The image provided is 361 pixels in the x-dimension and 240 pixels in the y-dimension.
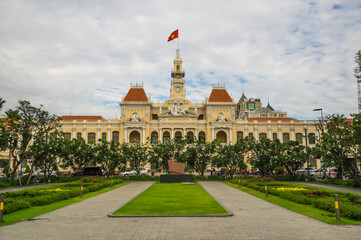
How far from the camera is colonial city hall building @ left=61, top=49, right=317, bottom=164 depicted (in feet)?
210

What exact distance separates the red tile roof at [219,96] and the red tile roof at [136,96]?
16168 millimetres

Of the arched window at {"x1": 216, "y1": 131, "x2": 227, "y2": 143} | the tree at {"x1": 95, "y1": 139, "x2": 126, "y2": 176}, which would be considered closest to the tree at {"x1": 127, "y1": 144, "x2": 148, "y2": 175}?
the tree at {"x1": 95, "y1": 139, "x2": 126, "y2": 176}

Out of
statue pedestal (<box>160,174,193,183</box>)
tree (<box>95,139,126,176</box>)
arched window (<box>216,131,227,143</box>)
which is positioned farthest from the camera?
arched window (<box>216,131,227,143</box>)

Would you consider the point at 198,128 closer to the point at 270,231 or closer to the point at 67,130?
the point at 67,130

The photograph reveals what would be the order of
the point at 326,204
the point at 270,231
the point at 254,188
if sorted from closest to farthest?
the point at 270,231
the point at 326,204
the point at 254,188

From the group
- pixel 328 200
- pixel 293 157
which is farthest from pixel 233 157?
pixel 328 200

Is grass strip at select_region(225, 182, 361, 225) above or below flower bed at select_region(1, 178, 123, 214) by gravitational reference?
below

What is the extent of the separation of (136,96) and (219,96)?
2029 centimetres

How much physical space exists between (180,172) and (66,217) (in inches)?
950

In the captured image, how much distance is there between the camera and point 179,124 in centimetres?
6391

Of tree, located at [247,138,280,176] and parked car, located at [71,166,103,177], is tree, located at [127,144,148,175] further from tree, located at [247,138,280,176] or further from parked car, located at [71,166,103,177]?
tree, located at [247,138,280,176]

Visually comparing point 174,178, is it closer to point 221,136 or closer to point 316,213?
point 316,213

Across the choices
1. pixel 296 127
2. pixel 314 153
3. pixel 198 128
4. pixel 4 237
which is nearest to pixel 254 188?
pixel 314 153

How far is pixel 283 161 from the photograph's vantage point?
36.9m
